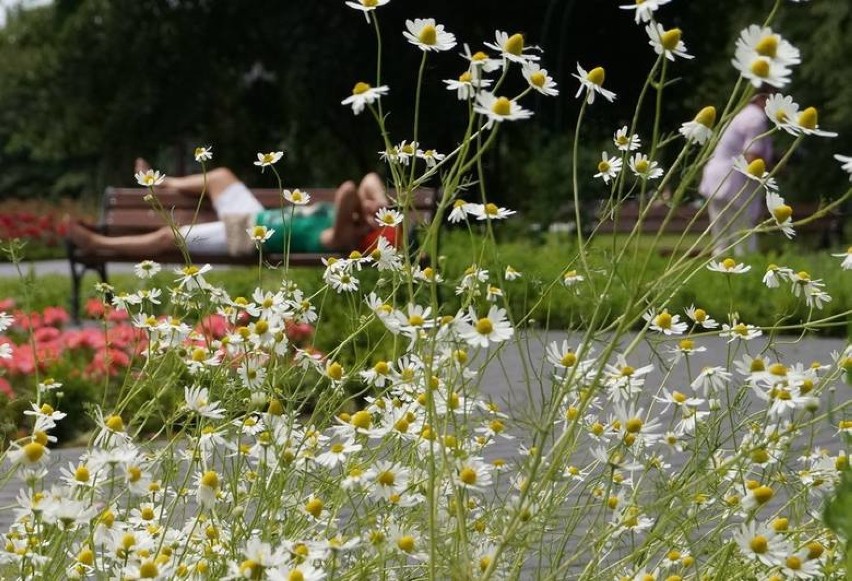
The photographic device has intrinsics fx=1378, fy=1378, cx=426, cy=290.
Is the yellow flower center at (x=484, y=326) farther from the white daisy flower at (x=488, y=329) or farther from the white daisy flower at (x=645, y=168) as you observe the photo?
the white daisy flower at (x=645, y=168)

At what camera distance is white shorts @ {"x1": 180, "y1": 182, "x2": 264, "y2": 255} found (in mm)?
10008

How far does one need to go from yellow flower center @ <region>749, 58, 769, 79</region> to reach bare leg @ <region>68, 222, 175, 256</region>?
881 cm

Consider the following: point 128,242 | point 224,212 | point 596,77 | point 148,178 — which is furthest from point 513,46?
point 128,242

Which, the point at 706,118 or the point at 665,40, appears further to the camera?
the point at 706,118

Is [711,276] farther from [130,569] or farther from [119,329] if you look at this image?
[130,569]

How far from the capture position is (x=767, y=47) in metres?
1.73

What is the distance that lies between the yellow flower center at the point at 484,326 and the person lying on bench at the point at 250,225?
6.51 metres

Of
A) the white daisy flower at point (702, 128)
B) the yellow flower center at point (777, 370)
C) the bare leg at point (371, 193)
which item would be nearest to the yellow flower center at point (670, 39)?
the white daisy flower at point (702, 128)

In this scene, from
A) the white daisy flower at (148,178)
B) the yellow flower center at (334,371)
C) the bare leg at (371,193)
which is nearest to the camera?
the yellow flower center at (334,371)

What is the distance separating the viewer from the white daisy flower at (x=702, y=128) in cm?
203

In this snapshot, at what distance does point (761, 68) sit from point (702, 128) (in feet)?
1.11

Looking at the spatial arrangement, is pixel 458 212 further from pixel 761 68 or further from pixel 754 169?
pixel 761 68

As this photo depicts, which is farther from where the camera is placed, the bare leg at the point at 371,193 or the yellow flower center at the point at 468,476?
the bare leg at the point at 371,193

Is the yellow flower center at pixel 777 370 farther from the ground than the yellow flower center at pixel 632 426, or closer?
farther from the ground
